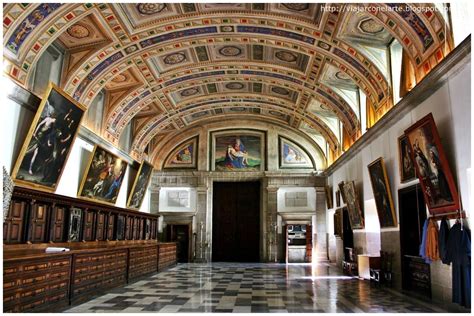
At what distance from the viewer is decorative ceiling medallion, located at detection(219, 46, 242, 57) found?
12.8 meters

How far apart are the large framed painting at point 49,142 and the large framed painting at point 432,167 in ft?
25.8

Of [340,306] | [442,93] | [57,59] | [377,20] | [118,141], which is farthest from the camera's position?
[118,141]

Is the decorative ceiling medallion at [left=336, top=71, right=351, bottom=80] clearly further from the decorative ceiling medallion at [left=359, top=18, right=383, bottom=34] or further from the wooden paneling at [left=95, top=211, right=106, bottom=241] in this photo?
the wooden paneling at [left=95, top=211, right=106, bottom=241]

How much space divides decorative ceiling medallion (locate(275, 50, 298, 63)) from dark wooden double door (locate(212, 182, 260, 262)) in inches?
337

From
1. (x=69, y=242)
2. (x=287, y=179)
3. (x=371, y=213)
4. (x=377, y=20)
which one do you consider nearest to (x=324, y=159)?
(x=287, y=179)

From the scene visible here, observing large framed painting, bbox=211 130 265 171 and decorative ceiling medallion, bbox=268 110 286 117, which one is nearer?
decorative ceiling medallion, bbox=268 110 286 117

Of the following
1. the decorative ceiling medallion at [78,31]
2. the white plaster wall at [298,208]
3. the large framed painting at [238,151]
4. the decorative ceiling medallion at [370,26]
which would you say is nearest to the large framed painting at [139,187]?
the large framed painting at [238,151]

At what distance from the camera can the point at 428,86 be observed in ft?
26.9

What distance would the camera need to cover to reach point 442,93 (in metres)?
7.89

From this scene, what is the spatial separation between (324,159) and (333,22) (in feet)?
35.5

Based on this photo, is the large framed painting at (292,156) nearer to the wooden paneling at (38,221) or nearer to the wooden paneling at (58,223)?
the wooden paneling at (58,223)

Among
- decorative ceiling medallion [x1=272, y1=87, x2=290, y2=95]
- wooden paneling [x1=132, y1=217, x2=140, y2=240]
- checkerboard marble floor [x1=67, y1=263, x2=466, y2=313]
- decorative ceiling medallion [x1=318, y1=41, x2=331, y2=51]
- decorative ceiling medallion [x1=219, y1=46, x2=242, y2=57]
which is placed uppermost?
decorative ceiling medallion [x1=219, y1=46, x2=242, y2=57]

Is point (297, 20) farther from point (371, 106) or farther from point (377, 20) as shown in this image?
point (371, 106)

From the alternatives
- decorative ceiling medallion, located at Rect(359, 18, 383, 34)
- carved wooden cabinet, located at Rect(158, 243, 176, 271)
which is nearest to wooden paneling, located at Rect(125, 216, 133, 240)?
carved wooden cabinet, located at Rect(158, 243, 176, 271)
